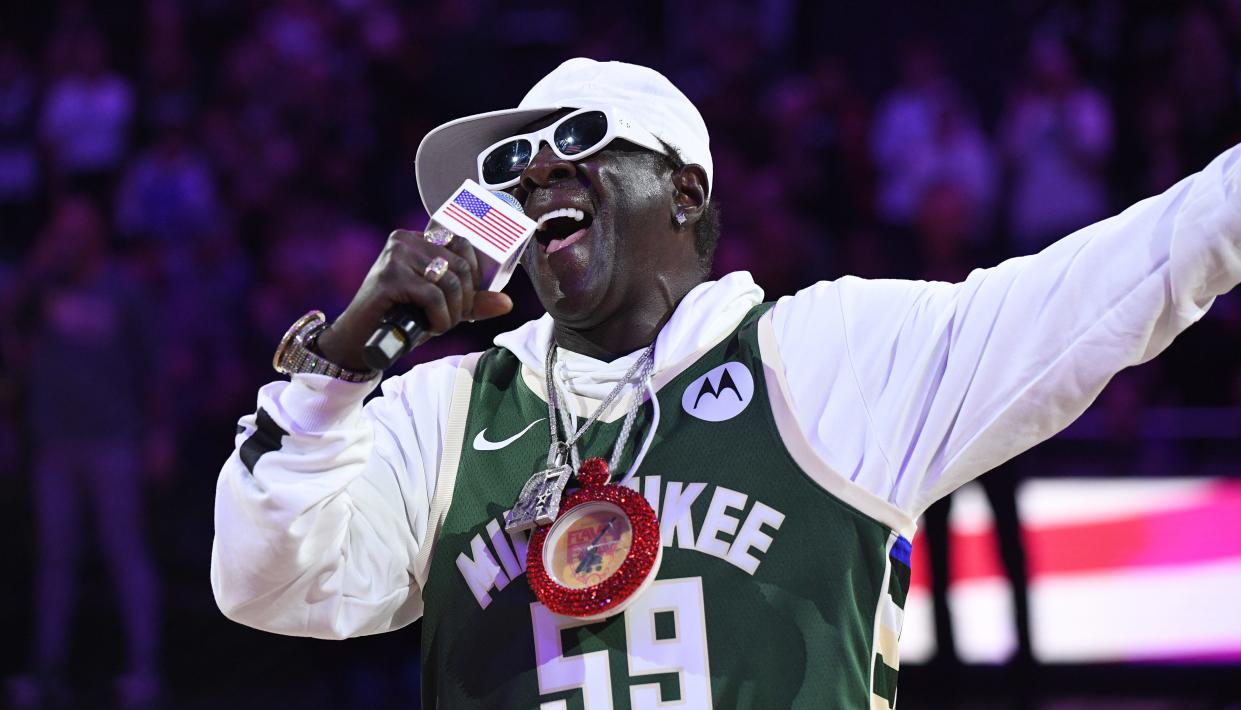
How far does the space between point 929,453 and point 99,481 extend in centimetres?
541

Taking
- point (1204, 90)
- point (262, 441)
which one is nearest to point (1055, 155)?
point (1204, 90)

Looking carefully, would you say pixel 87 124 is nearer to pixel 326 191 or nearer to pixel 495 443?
pixel 326 191

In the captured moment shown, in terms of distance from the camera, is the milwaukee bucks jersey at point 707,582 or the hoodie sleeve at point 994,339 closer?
the hoodie sleeve at point 994,339

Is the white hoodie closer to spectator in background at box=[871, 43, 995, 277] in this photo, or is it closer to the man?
the man

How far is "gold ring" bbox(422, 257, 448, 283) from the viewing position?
2.32m

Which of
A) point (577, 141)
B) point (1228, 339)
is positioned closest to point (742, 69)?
point (1228, 339)

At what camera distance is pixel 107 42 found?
10773 millimetres

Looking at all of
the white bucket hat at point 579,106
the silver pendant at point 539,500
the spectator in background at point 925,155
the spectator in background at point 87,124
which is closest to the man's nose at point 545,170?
the white bucket hat at point 579,106

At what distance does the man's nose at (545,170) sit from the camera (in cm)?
299

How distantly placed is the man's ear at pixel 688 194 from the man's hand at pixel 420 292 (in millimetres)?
881

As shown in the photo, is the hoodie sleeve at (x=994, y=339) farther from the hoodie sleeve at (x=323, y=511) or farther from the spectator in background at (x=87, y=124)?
the spectator in background at (x=87, y=124)

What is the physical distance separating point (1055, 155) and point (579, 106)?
540cm

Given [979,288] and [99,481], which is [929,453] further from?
[99,481]

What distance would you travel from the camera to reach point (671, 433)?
2787 mm
